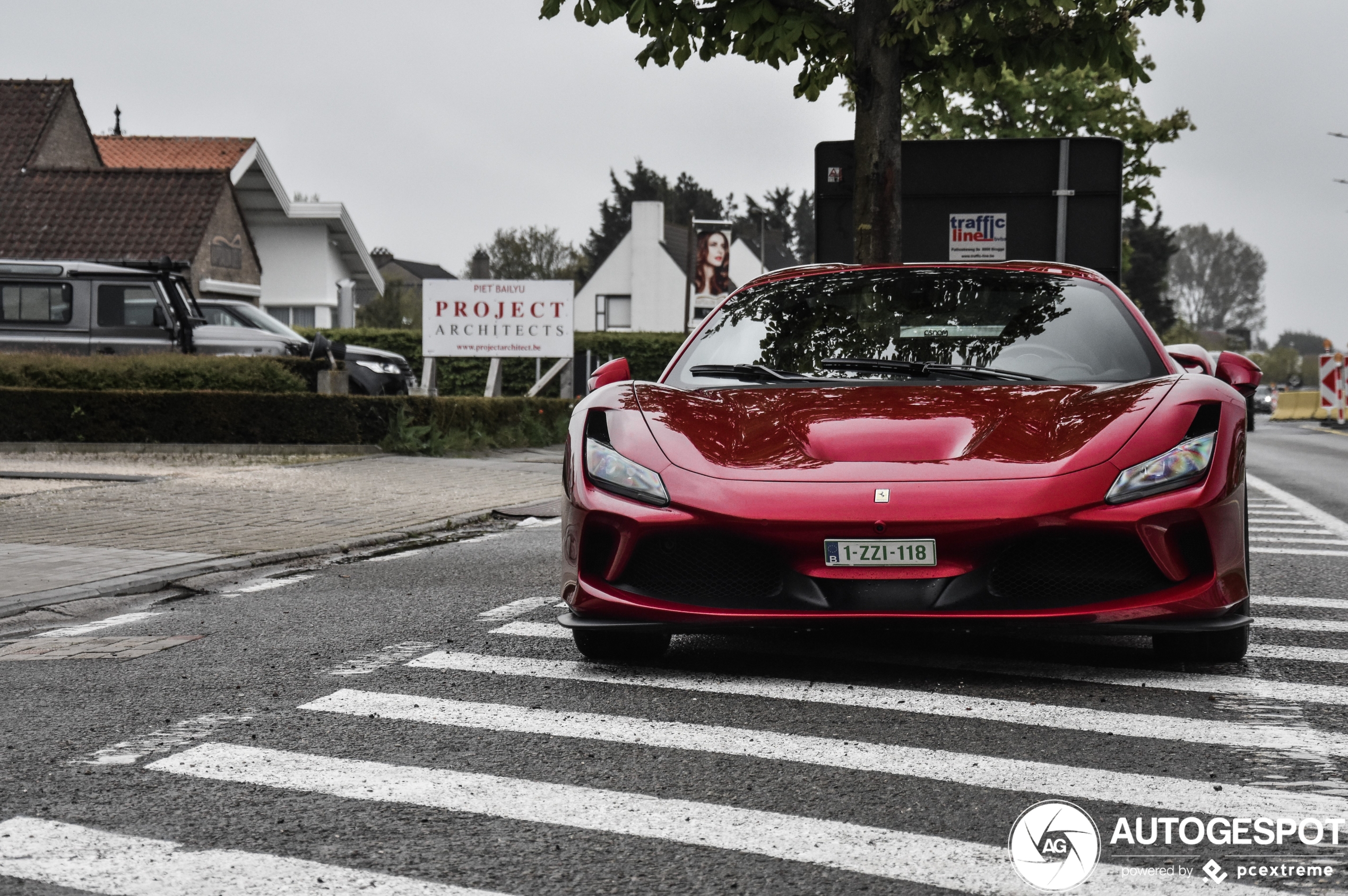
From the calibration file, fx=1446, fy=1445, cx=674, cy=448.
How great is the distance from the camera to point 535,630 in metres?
5.68

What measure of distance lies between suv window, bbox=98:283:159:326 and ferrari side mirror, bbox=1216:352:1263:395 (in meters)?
16.4

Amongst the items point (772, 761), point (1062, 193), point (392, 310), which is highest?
point (392, 310)

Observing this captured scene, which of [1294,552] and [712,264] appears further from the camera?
[712,264]

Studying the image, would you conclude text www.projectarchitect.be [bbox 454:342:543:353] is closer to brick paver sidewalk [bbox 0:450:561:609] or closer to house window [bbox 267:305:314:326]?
brick paver sidewalk [bbox 0:450:561:609]

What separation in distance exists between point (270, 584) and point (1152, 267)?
86.9 metres

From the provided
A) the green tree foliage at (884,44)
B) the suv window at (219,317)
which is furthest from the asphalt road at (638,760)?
the suv window at (219,317)

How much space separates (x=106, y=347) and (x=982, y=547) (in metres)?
17.4

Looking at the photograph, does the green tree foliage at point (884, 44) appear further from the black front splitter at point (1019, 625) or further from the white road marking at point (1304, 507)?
the black front splitter at point (1019, 625)

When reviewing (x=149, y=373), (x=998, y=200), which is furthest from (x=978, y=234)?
(x=149, y=373)

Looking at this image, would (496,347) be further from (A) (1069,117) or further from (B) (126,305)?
(A) (1069,117)

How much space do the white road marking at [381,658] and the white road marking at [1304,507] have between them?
534cm

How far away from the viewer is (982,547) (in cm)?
423

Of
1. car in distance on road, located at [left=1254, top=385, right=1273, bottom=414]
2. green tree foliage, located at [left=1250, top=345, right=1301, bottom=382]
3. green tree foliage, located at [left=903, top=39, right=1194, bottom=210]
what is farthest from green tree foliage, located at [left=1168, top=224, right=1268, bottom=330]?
green tree foliage, located at [left=903, top=39, right=1194, bottom=210]

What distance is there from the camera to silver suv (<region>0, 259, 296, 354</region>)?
19.1 m
